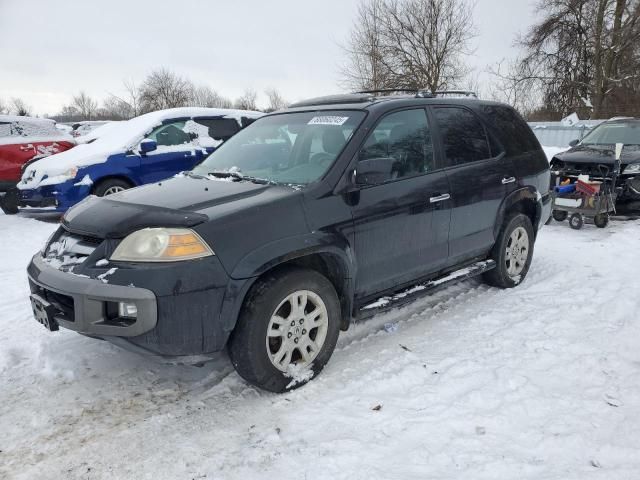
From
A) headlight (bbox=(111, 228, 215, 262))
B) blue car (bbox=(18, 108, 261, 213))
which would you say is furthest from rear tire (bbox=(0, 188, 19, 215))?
headlight (bbox=(111, 228, 215, 262))

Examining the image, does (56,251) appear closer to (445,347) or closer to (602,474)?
(445,347)

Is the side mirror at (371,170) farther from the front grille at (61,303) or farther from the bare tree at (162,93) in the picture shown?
the bare tree at (162,93)

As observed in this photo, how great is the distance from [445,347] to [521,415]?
90 cm

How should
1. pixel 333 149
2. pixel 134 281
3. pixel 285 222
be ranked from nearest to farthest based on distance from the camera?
pixel 134 281 < pixel 285 222 < pixel 333 149

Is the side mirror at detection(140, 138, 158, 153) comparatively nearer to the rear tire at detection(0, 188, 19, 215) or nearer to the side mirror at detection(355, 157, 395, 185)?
the rear tire at detection(0, 188, 19, 215)

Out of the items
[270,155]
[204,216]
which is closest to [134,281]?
[204,216]

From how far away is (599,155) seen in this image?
8.08 m

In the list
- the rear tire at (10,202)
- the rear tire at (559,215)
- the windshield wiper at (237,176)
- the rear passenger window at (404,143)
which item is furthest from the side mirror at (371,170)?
the rear tire at (10,202)

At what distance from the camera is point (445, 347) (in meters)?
3.62

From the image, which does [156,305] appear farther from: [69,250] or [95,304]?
[69,250]

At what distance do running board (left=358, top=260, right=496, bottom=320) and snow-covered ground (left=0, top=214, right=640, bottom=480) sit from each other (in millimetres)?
308

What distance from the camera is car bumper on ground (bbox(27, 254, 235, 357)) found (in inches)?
101

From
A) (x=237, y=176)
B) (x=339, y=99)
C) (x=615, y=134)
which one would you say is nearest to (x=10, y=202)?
(x=237, y=176)

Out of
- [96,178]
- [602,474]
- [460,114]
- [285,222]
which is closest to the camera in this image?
[602,474]
